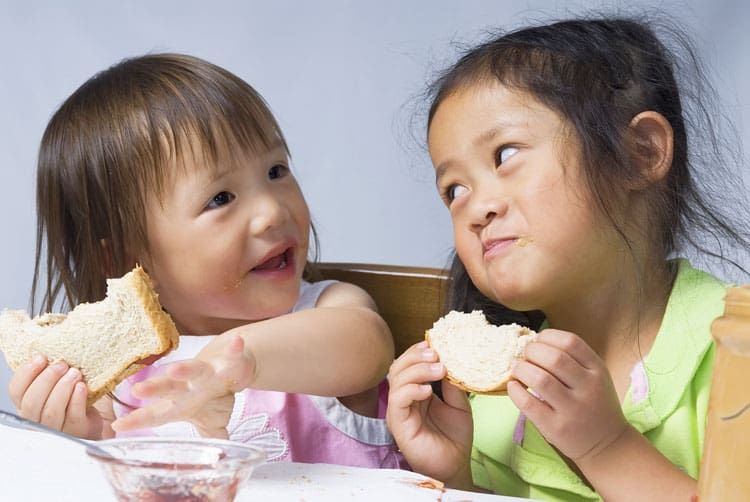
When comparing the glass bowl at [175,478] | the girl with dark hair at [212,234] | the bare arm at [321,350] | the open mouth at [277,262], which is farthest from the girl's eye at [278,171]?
the glass bowl at [175,478]

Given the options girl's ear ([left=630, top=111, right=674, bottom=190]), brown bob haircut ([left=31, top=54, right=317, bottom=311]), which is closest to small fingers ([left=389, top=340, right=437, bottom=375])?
girl's ear ([left=630, top=111, right=674, bottom=190])

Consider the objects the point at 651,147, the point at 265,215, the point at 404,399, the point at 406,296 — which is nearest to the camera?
the point at 404,399

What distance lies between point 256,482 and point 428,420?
0.34 meters

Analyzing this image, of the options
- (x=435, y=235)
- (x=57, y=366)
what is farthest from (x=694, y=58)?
(x=435, y=235)

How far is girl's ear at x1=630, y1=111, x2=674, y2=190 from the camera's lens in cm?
111

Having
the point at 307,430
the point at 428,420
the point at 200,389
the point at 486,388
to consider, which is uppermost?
the point at 200,389

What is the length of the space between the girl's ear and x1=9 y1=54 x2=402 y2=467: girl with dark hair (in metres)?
0.42

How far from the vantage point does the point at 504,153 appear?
110 cm

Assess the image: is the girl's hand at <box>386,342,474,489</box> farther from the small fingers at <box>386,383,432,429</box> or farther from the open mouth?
the open mouth

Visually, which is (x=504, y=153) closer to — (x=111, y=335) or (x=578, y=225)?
(x=578, y=225)

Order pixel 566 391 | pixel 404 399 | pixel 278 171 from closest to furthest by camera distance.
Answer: pixel 566 391
pixel 404 399
pixel 278 171

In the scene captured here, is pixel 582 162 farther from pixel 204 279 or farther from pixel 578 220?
pixel 204 279

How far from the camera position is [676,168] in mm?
1168

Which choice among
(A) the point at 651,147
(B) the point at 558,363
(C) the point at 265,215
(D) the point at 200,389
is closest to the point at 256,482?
(D) the point at 200,389
